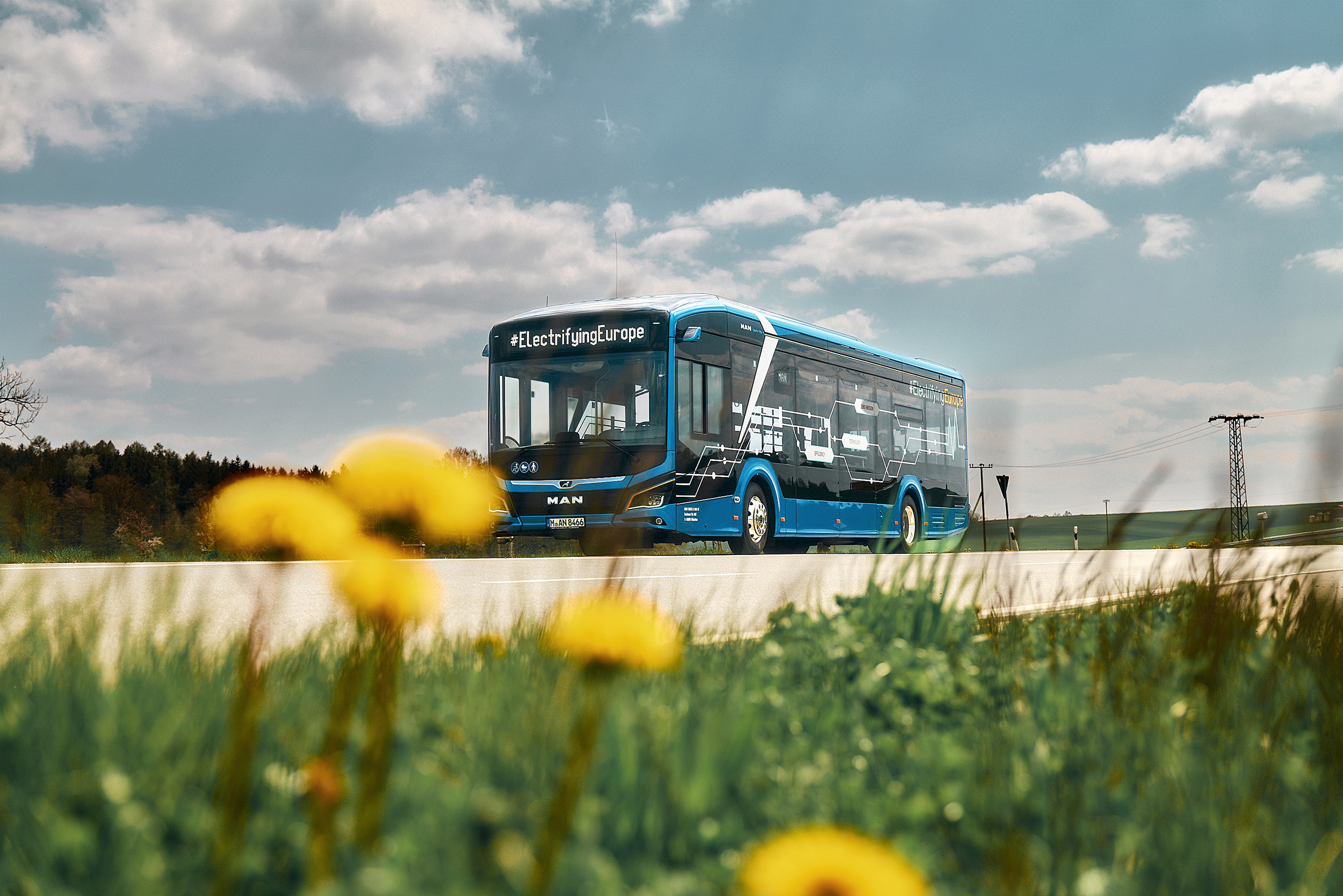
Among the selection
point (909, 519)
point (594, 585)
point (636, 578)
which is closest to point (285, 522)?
point (594, 585)

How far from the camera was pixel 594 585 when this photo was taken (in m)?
7.42

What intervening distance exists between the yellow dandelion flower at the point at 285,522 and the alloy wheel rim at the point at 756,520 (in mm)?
13152

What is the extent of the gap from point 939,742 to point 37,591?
2480 mm

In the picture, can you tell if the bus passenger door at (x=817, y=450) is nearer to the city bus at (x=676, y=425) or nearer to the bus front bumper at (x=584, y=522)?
the city bus at (x=676, y=425)

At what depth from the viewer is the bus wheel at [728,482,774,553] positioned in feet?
46.3

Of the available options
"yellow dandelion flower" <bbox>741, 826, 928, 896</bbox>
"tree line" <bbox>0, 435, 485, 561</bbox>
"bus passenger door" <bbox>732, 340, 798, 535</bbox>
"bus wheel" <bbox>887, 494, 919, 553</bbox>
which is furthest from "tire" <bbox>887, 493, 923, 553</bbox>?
"yellow dandelion flower" <bbox>741, 826, 928, 896</bbox>

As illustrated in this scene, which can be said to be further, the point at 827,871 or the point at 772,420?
the point at 772,420

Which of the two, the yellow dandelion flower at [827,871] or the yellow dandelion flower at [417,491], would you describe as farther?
the yellow dandelion flower at [417,491]

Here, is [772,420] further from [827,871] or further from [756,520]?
[827,871]

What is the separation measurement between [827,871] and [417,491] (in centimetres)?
59

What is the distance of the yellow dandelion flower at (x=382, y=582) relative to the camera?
4.17ft

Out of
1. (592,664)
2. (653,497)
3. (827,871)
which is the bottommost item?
(827,871)

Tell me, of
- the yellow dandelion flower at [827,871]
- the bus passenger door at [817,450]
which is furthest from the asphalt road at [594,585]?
the bus passenger door at [817,450]

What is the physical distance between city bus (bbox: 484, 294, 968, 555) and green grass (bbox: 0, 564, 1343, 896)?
26.2 feet
